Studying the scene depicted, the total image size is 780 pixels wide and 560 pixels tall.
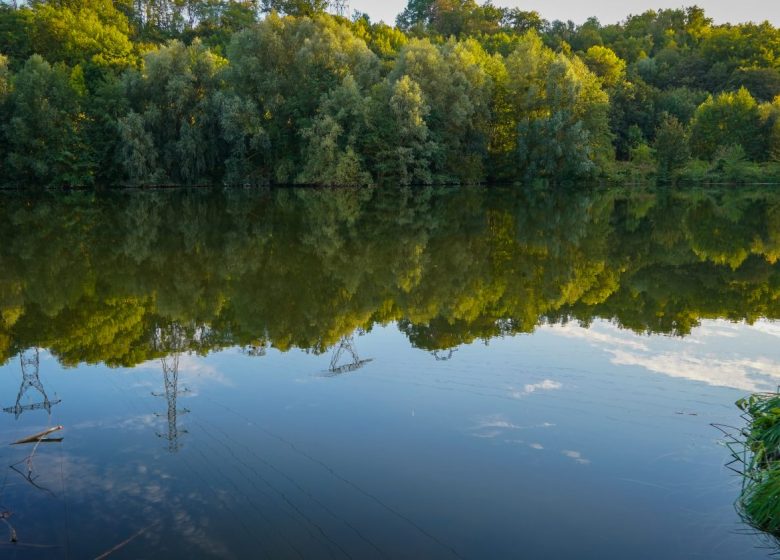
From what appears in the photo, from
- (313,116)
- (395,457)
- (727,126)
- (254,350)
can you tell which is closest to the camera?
(395,457)

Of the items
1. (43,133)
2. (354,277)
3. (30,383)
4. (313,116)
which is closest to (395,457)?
(30,383)

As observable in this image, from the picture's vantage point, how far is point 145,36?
281ft

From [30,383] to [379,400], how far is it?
458 cm

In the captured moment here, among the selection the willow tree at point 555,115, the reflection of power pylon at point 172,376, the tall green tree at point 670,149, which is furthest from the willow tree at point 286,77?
the reflection of power pylon at point 172,376

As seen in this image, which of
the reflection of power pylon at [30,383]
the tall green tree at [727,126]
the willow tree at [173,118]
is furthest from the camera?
the tall green tree at [727,126]

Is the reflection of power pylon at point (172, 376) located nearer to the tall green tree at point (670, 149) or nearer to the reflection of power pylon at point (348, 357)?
the reflection of power pylon at point (348, 357)

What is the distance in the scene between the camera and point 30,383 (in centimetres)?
845

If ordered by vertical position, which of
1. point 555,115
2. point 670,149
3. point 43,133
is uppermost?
point 555,115

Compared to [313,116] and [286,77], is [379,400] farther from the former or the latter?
[286,77]

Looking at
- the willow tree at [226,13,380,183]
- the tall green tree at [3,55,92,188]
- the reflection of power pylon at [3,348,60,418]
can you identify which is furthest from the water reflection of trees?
the willow tree at [226,13,380,183]

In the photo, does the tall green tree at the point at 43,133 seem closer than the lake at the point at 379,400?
No

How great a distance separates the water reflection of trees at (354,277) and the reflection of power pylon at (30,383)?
0.34 meters

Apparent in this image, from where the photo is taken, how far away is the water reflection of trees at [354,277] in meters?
11.1

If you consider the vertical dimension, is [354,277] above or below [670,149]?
below
